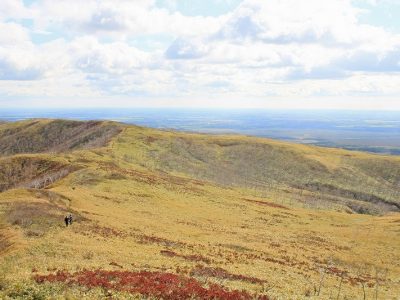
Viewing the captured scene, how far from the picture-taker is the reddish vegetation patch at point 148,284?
2559 cm

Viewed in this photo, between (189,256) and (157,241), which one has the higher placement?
(189,256)

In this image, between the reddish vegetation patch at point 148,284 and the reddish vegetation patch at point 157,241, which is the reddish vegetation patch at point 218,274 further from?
the reddish vegetation patch at point 157,241

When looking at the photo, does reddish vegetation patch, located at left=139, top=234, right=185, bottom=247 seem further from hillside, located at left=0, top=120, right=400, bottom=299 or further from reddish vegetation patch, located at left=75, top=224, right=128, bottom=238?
reddish vegetation patch, located at left=75, top=224, right=128, bottom=238

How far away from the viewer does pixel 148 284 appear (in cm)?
2706

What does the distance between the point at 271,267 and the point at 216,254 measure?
6160mm

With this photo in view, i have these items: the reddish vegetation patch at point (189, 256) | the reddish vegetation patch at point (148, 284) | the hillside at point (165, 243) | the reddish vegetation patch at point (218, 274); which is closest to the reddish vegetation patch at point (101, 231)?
the hillside at point (165, 243)

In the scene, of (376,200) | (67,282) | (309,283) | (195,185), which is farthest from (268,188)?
(67,282)

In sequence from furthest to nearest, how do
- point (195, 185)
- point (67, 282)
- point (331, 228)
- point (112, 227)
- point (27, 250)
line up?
1. point (195, 185)
2. point (331, 228)
3. point (112, 227)
4. point (27, 250)
5. point (67, 282)

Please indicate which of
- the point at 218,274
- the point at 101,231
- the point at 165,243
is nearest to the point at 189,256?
the point at 165,243

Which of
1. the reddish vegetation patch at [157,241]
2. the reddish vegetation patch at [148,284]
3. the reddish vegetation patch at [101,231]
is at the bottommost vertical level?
the reddish vegetation patch at [157,241]

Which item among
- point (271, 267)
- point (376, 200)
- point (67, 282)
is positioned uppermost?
point (67, 282)

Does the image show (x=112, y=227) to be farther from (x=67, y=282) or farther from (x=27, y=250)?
(x=67, y=282)

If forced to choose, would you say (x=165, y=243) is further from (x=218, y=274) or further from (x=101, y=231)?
(x=218, y=274)

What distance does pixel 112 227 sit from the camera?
55.1m
